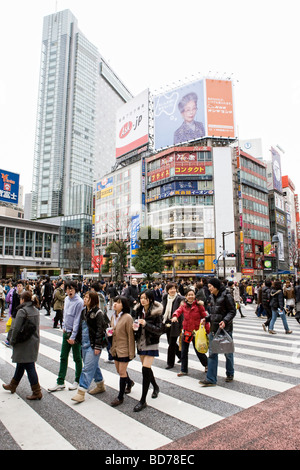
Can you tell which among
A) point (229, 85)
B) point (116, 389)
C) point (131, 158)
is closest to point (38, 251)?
point (131, 158)

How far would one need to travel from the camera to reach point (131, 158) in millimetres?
60312

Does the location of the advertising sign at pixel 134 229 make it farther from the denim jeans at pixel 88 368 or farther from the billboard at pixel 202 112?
the denim jeans at pixel 88 368

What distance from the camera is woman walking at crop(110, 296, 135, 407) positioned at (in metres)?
Answer: 4.05

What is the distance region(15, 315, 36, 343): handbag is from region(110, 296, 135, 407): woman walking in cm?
122

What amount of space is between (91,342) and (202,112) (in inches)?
1988

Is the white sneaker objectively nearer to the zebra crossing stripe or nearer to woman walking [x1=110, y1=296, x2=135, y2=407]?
the zebra crossing stripe

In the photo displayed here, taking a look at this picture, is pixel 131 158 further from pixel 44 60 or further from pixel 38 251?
pixel 44 60

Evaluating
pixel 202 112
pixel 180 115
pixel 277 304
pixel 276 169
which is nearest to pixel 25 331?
pixel 277 304

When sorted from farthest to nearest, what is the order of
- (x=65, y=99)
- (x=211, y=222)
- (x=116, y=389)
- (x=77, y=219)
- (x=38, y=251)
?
1. (x=65, y=99)
2. (x=77, y=219)
3. (x=38, y=251)
4. (x=211, y=222)
5. (x=116, y=389)

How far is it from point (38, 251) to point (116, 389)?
67.7 m

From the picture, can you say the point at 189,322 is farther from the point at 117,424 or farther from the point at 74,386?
the point at 117,424

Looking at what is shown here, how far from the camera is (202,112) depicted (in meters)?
48.7

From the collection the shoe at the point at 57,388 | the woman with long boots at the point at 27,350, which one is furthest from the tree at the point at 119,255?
the woman with long boots at the point at 27,350
